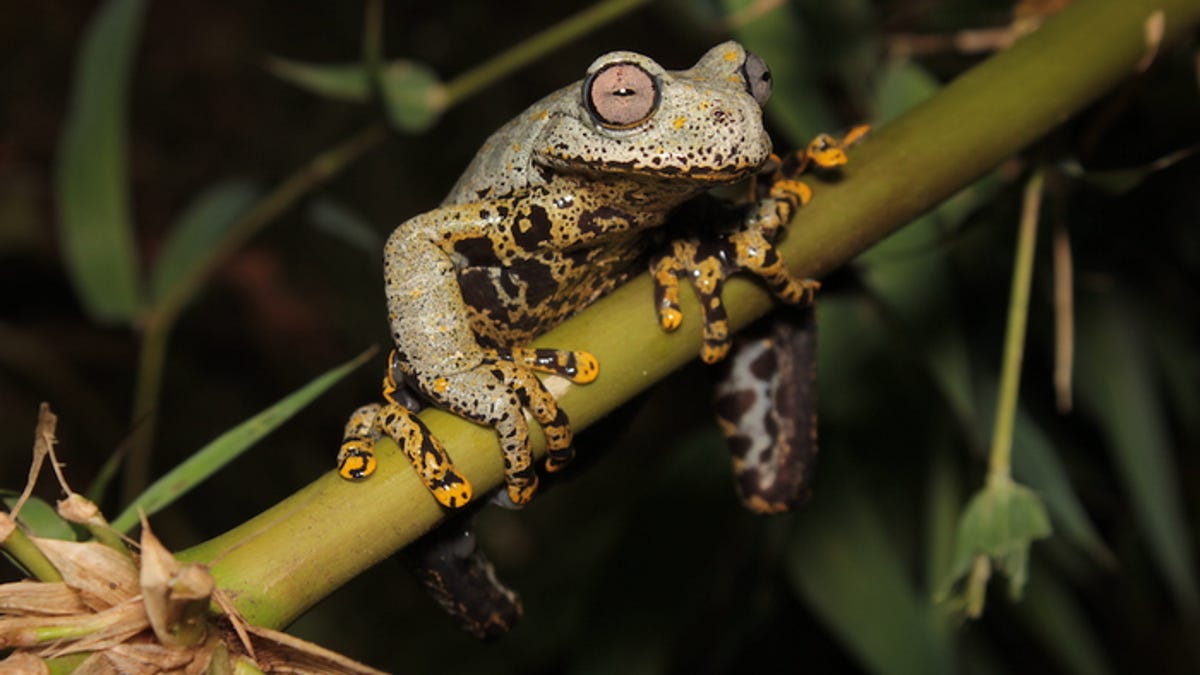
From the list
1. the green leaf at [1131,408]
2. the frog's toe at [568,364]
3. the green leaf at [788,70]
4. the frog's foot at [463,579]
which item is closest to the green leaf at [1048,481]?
the green leaf at [1131,408]

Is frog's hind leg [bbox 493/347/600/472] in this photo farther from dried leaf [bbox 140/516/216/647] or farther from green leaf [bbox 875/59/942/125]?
green leaf [bbox 875/59/942/125]

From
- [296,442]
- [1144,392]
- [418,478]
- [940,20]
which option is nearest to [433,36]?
[296,442]

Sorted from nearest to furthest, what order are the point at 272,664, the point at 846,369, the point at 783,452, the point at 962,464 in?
the point at 272,664
the point at 783,452
the point at 846,369
the point at 962,464

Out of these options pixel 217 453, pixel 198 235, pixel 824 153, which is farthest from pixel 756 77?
pixel 198 235

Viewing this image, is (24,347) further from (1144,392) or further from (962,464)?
(1144,392)

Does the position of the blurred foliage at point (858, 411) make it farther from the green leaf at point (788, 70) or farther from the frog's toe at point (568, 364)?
the frog's toe at point (568, 364)

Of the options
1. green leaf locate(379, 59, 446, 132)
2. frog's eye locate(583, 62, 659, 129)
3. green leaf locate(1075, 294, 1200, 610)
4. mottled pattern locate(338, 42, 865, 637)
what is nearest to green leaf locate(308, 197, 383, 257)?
green leaf locate(379, 59, 446, 132)

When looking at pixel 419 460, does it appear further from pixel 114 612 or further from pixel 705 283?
pixel 705 283
